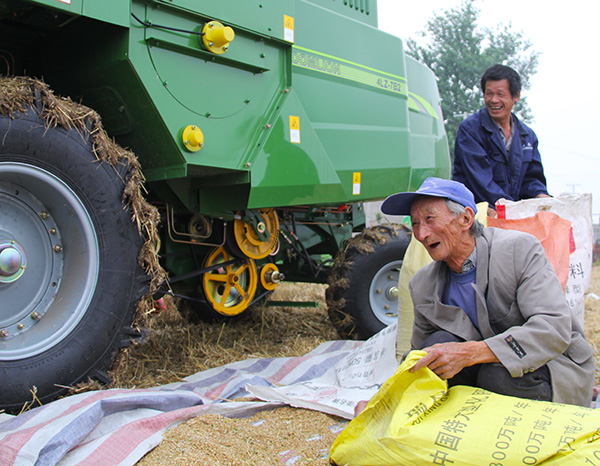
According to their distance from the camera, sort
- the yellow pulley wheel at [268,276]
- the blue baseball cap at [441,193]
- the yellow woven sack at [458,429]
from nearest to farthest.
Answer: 1. the yellow woven sack at [458,429]
2. the blue baseball cap at [441,193]
3. the yellow pulley wheel at [268,276]

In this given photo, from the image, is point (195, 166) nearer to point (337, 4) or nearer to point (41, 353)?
point (41, 353)

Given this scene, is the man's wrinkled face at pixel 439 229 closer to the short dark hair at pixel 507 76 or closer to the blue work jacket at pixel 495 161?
the blue work jacket at pixel 495 161

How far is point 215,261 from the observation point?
3.80 metres

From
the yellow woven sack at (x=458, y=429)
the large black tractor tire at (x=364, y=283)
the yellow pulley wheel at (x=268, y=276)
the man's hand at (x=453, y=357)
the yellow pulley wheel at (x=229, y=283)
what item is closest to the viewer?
the yellow woven sack at (x=458, y=429)

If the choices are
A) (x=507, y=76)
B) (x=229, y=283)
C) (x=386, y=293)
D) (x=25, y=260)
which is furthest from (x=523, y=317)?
(x=386, y=293)

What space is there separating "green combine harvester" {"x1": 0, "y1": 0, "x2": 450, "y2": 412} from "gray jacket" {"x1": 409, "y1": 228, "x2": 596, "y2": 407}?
144cm

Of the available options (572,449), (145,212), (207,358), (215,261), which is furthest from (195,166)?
(572,449)

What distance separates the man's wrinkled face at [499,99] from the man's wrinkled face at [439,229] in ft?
5.24

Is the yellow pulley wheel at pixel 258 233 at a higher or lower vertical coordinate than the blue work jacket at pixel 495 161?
lower

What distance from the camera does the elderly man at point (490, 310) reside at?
72.2 inches

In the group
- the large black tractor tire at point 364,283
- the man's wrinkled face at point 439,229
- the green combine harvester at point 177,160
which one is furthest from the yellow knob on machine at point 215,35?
the large black tractor tire at point 364,283

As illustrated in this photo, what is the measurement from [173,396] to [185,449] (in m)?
0.44

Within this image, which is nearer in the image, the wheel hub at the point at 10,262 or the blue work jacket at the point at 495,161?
the wheel hub at the point at 10,262

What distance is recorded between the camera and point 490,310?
6.62 ft
